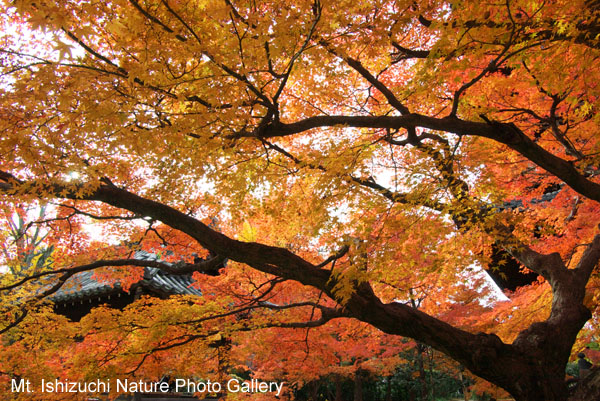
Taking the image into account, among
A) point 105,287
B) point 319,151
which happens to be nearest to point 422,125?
point 319,151

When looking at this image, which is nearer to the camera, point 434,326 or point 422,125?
point 422,125

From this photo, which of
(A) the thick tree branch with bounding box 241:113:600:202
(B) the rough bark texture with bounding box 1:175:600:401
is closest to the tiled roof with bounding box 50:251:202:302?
(B) the rough bark texture with bounding box 1:175:600:401

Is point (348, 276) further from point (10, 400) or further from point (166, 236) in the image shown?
point (10, 400)

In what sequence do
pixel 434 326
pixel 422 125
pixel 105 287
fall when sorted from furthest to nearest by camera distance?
pixel 105 287
pixel 434 326
pixel 422 125

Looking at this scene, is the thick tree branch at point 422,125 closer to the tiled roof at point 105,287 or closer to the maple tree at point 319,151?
the maple tree at point 319,151

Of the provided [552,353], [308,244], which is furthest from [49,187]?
[308,244]

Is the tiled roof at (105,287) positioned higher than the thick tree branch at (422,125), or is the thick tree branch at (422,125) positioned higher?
the thick tree branch at (422,125)

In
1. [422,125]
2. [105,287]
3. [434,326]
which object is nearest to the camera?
[422,125]

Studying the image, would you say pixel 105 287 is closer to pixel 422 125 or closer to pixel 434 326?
pixel 434 326

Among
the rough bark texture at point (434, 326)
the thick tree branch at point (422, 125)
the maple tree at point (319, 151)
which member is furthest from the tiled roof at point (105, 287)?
the thick tree branch at point (422, 125)

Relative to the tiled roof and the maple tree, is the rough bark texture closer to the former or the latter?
the maple tree

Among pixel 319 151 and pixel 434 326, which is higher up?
pixel 319 151

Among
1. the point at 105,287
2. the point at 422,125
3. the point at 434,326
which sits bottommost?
the point at 434,326

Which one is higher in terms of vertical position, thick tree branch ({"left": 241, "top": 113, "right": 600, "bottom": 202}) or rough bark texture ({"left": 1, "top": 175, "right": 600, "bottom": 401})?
Answer: thick tree branch ({"left": 241, "top": 113, "right": 600, "bottom": 202})
